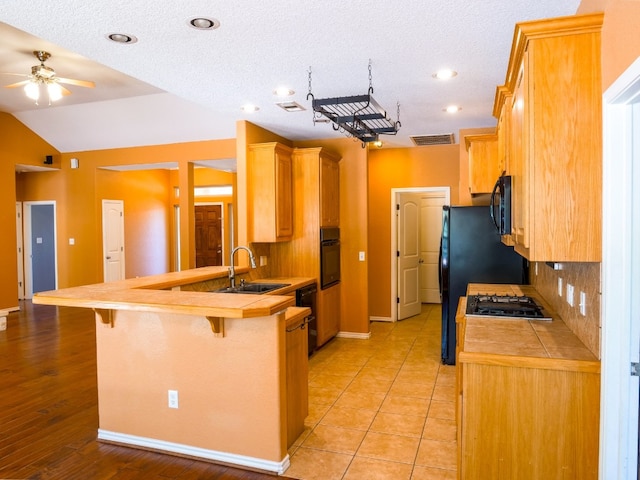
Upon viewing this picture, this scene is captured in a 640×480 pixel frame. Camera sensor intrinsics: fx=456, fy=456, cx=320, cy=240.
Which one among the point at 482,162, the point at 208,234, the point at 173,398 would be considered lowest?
the point at 173,398

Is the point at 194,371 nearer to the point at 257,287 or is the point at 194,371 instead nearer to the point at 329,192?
the point at 257,287

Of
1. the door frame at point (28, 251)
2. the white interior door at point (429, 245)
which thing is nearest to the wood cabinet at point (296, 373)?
the white interior door at point (429, 245)

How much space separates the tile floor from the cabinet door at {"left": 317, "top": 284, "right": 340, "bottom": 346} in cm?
16

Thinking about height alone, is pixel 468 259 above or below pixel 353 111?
below

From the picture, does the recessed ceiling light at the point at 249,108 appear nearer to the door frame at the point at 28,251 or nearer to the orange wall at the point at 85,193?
the orange wall at the point at 85,193

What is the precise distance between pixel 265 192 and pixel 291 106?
1.03 metres

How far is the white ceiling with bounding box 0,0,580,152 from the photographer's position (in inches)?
92.4

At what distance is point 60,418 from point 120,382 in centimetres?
83

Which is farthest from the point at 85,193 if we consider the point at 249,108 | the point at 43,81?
the point at 249,108

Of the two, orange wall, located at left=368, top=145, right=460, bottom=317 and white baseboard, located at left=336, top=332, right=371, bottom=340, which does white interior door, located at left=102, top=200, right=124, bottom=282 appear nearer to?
white baseboard, located at left=336, top=332, right=371, bottom=340

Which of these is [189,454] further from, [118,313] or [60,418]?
[60,418]

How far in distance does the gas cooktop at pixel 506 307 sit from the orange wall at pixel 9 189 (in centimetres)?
711

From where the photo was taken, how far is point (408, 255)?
7012mm

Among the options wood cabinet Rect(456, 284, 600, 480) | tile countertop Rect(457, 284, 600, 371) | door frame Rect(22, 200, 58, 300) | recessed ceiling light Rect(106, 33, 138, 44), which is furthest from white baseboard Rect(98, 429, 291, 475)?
door frame Rect(22, 200, 58, 300)
